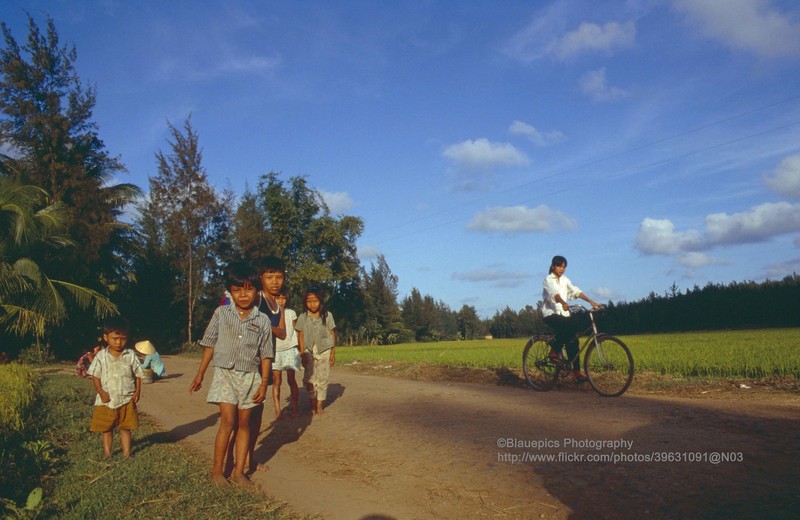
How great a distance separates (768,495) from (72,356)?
1095 inches

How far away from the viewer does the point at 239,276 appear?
5.30 meters

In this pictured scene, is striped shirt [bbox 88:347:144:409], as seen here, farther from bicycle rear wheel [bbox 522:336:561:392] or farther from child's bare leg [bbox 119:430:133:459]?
bicycle rear wheel [bbox 522:336:561:392]

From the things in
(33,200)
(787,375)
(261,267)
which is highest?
(33,200)

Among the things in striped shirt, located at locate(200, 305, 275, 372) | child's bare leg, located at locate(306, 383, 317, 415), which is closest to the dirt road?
child's bare leg, located at locate(306, 383, 317, 415)

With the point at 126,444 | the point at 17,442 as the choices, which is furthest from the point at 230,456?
the point at 17,442

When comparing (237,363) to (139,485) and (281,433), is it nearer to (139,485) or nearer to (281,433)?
(139,485)

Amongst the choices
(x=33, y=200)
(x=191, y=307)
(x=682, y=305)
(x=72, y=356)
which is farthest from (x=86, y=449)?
(x=682, y=305)

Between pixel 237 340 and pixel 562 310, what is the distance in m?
5.58

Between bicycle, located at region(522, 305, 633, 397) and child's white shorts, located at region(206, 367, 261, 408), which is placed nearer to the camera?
child's white shorts, located at region(206, 367, 261, 408)

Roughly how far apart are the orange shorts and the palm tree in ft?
44.4

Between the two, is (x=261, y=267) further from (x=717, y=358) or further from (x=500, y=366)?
(x=717, y=358)

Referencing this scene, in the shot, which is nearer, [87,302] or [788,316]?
[87,302]

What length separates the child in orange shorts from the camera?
623 cm

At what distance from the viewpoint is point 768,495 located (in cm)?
375
